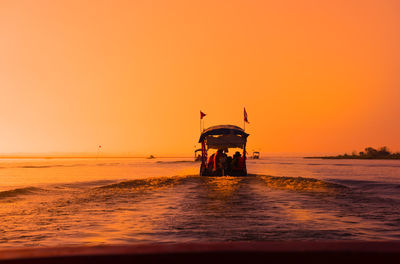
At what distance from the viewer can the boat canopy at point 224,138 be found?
29281 mm

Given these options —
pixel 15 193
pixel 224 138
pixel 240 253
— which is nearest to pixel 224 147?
pixel 224 138

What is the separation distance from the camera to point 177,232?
7.57 meters

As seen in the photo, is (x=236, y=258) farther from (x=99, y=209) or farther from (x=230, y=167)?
(x=230, y=167)

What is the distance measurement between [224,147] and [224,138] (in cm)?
104

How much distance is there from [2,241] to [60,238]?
1084 mm

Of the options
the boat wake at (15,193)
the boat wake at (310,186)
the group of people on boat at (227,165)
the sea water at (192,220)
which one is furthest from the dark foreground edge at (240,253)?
the group of people on boat at (227,165)

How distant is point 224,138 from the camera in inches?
1178

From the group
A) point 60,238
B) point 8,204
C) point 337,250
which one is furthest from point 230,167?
point 337,250

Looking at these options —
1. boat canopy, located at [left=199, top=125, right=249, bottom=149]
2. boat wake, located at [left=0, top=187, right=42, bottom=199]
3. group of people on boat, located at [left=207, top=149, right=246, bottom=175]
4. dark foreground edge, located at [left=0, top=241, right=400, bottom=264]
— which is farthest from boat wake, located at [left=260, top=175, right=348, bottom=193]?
dark foreground edge, located at [left=0, top=241, right=400, bottom=264]

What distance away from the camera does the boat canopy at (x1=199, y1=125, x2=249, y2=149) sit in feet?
96.1

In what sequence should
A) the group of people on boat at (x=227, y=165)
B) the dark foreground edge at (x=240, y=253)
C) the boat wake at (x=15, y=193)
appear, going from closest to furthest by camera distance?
the dark foreground edge at (x=240, y=253)
the boat wake at (x=15, y=193)
the group of people on boat at (x=227, y=165)

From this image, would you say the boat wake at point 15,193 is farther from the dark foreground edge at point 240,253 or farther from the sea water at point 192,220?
the dark foreground edge at point 240,253

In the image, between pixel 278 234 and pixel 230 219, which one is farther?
pixel 230 219

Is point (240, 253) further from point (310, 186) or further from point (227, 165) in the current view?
point (227, 165)
